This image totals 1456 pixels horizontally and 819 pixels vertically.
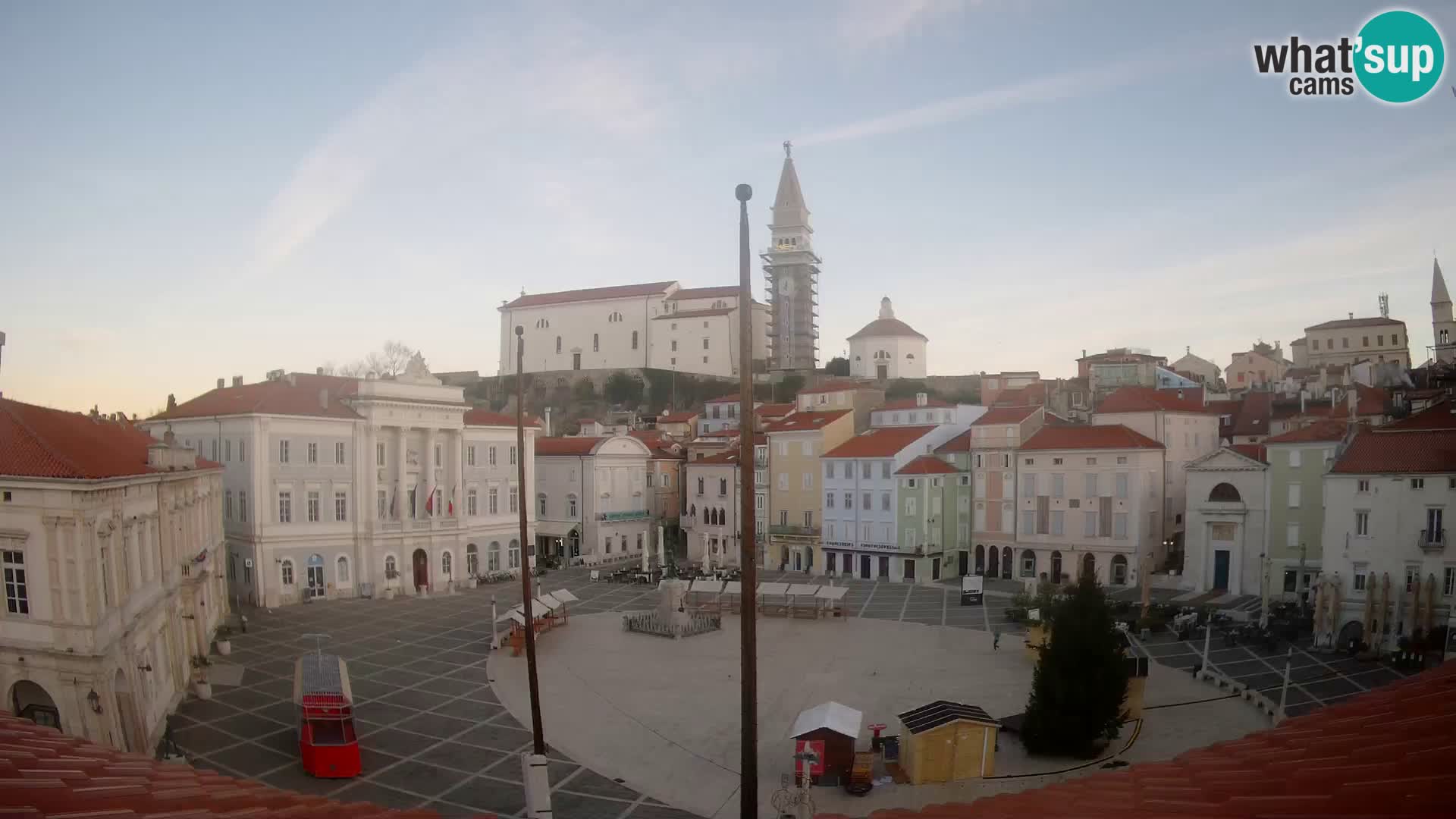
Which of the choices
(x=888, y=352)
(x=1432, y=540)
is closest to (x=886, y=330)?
(x=888, y=352)

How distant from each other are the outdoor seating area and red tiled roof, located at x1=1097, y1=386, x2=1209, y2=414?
113 ft

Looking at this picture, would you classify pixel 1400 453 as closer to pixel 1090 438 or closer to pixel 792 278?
pixel 1090 438

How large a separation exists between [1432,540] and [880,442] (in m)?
29.7

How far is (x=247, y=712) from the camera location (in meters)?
26.5

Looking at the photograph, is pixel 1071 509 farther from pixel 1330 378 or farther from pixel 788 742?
pixel 1330 378

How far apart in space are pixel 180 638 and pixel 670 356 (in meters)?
85.1

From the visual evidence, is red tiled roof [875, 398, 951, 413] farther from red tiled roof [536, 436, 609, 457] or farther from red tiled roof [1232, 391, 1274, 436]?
red tiled roof [1232, 391, 1274, 436]

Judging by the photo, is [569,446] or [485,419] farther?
[569,446]

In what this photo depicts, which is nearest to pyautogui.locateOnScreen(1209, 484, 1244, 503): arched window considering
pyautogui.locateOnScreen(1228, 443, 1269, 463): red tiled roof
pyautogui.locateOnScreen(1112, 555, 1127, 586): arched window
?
pyautogui.locateOnScreen(1228, 443, 1269, 463): red tiled roof

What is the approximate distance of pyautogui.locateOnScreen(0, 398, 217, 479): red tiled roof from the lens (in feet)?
64.9

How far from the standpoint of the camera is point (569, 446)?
2576 inches

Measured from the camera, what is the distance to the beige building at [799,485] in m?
59.6

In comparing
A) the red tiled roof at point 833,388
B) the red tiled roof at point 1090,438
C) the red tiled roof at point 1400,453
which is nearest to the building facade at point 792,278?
the red tiled roof at point 833,388

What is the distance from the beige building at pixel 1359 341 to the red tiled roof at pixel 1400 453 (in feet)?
234
